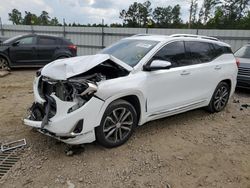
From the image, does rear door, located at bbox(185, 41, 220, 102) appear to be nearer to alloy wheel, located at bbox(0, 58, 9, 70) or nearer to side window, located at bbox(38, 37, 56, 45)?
side window, located at bbox(38, 37, 56, 45)

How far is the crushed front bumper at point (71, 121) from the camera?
3176 mm

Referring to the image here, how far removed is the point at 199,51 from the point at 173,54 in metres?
0.82

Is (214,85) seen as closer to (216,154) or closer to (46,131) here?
(216,154)

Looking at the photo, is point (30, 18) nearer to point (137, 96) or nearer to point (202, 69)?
point (202, 69)

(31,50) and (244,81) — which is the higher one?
(31,50)

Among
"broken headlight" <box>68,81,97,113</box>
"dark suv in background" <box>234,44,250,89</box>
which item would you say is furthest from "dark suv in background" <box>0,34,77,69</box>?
"broken headlight" <box>68,81,97,113</box>

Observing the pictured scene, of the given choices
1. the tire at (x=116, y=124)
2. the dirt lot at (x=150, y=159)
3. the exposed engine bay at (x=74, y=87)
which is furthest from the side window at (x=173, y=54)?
the dirt lot at (x=150, y=159)

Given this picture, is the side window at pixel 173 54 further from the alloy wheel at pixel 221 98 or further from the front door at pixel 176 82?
the alloy wheel at pixel 221 98

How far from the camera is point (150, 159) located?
355 centimetres

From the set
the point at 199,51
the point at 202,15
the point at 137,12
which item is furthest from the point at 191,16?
the point at 199,51

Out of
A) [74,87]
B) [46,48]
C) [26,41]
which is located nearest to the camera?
[74,87]

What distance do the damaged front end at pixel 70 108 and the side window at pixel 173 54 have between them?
1097 millimetres

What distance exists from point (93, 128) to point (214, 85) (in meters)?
3.02

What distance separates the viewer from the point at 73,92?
3.29 metres
